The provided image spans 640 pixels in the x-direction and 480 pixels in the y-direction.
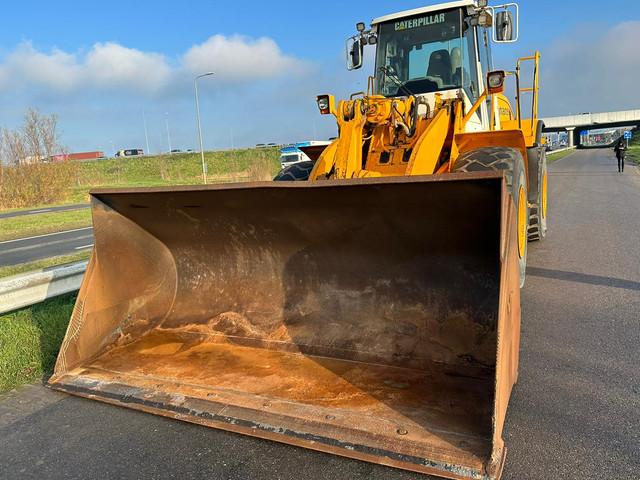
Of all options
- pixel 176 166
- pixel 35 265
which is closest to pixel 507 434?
pixel 35 265

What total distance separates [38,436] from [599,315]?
4.45 m

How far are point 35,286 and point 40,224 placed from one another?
12730mm

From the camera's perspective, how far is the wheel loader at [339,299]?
2.71 m

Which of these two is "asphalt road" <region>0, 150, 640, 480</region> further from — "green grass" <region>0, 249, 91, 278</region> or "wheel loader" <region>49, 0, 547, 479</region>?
"green grass" <region>0, 249, 91, 278</region>

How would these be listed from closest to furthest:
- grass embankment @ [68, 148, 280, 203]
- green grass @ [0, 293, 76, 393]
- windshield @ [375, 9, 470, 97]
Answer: green grass @ [0, 293, 76, 393]
windshield @ [375, 9, 470, 97]
grass embankment @ [68, 148, 280, 203]

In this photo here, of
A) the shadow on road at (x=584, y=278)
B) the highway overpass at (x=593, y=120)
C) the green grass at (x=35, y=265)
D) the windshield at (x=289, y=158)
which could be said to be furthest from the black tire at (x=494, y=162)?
the highway overpass at (x=593, y=120)

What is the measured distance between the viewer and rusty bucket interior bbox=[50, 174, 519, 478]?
2.70m

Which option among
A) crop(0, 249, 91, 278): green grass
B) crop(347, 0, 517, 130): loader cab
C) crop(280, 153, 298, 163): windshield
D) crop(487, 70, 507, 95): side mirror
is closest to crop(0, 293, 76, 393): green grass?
crop(0, 249, 91, 278): green grass

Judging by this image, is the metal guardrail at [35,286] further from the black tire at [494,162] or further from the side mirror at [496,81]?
the side mirror at [496,81]

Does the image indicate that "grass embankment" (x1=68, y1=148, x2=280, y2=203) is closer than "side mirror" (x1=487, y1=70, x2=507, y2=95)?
No

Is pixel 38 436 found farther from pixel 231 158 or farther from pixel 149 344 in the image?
pixel 231 158

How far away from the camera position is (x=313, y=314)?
3932 mm

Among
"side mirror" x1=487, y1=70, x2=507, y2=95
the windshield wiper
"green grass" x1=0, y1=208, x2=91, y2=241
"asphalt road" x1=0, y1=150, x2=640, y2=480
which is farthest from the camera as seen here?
"green grass" x1=0, y1=208, x2=91, y2=241

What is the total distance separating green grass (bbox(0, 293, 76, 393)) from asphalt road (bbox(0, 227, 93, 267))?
15.9 feet
